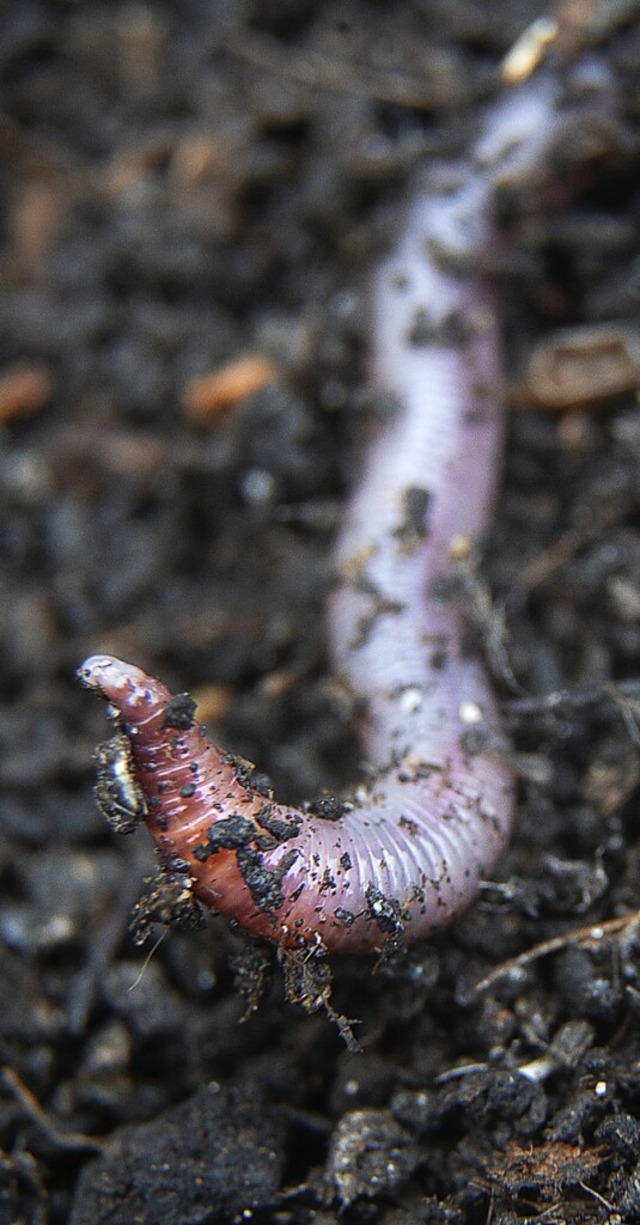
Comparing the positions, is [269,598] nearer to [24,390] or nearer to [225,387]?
[225,387]

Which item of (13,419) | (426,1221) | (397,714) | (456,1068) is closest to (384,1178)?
(426,1221)

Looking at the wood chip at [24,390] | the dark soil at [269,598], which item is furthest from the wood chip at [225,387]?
the wood chip at [24,390]

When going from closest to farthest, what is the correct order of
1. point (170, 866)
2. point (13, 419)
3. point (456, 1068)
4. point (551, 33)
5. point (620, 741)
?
point (170, 866) < point (456, 1068) < point (620, 741) < point (551, 33) < point (13, 419)

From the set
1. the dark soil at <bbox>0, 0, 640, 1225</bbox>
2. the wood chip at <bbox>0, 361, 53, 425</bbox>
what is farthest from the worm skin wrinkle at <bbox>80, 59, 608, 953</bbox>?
the wood chip at <bbox>0, 361, 53, 425</bbox>

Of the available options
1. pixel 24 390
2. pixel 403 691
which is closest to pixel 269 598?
pixel 403 691

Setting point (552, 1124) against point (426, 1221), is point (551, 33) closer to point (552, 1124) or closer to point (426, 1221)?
point (552, 1124)
